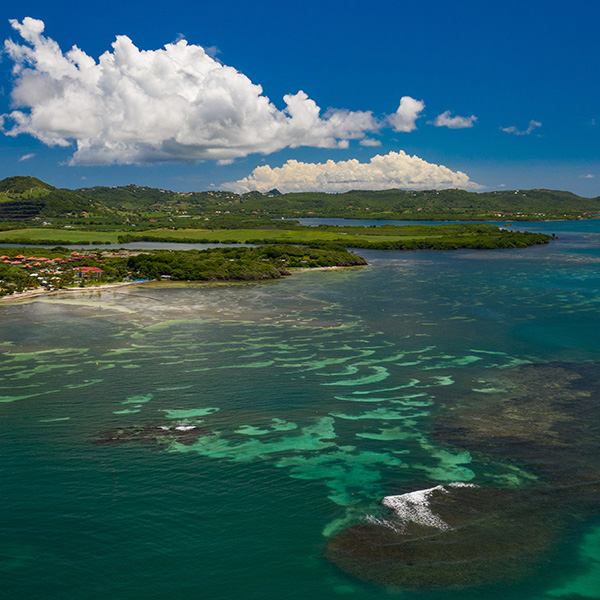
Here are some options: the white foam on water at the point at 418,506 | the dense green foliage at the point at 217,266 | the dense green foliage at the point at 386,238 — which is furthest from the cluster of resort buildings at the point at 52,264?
the white foam on water at the point at 418,506

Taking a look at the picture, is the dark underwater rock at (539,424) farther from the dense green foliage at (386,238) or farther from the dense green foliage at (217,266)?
the dense green foliage at (386,238)

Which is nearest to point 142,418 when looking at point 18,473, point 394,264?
point 18,473

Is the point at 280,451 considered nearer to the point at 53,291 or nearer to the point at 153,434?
the point at 153,434

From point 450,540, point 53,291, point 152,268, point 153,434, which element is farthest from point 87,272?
point 450,540

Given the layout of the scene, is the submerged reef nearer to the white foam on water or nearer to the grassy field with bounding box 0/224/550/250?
the white foam on water

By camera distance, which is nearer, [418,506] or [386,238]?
[418,506]

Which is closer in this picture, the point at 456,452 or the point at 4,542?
the point at 4,542

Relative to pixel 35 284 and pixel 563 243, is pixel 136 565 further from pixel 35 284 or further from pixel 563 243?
pixel 563 243
